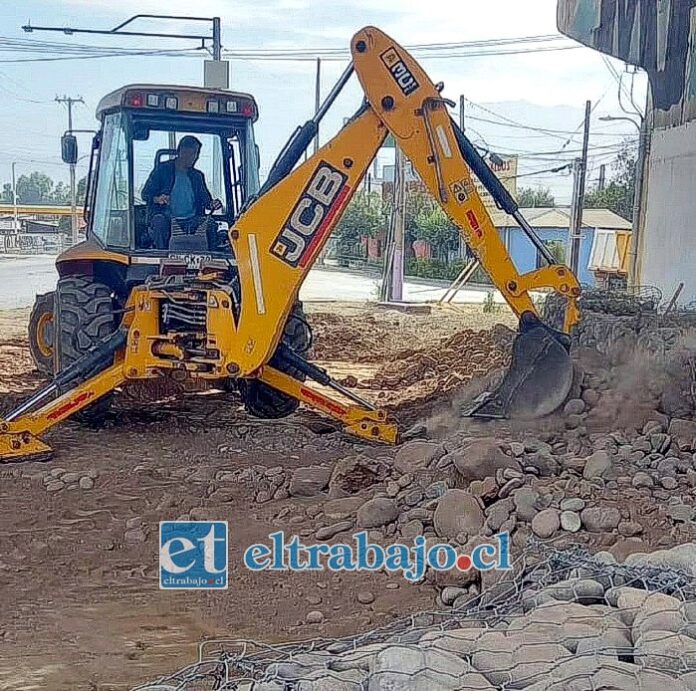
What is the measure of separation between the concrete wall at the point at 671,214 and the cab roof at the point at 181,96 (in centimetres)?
617

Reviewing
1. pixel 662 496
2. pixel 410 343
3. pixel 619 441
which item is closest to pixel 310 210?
pixel 619 441

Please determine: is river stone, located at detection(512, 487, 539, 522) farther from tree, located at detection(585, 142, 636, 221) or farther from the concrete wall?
tree, located at detection(585, 142, 636, 221)

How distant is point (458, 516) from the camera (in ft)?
16.7

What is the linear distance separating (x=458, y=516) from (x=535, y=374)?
2.05 metres

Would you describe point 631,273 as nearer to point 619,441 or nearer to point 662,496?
point 619,441

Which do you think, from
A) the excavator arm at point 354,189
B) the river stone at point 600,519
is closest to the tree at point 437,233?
the excavator arm at point 354,189

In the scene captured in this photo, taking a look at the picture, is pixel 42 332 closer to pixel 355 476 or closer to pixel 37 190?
pixel 355 476

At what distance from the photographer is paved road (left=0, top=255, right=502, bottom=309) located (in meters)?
21.8

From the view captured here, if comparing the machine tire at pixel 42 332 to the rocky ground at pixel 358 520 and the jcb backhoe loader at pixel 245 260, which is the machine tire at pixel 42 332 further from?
the jcb backhoe loader at pixel 245 260

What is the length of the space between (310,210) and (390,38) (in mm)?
1170

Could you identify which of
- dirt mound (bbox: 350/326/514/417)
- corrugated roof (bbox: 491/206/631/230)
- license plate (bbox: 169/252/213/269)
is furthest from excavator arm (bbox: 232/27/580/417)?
corrugated roof (bbox: 491/206/631/230)

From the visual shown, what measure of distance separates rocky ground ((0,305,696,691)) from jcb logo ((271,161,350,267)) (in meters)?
1.34

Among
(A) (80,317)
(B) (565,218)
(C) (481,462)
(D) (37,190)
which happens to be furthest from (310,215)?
(D) (37,190)

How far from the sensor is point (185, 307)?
7.08 meters
